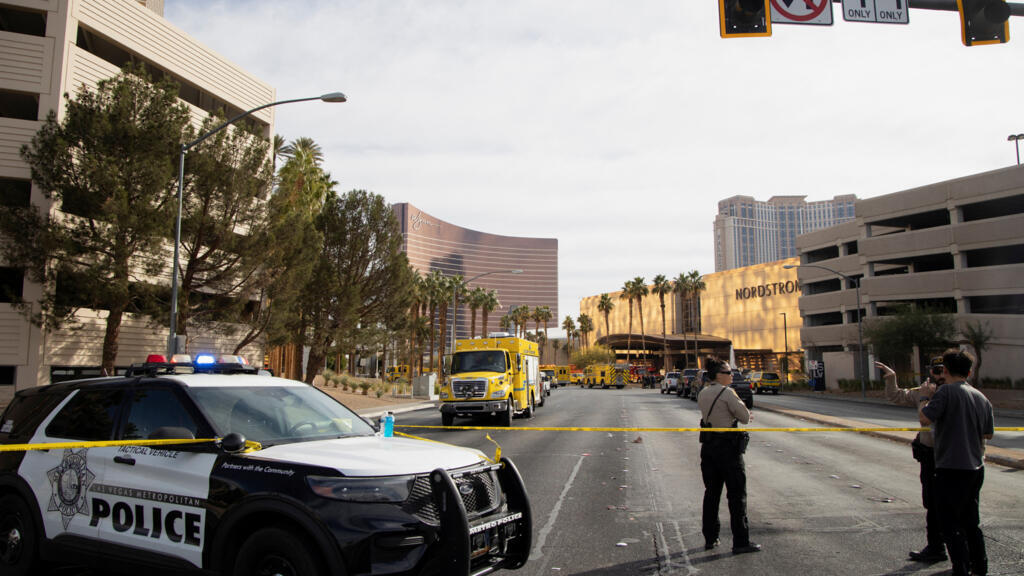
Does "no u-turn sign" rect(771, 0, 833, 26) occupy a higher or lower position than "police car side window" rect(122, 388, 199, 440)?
higher

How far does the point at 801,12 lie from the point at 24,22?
33124mm

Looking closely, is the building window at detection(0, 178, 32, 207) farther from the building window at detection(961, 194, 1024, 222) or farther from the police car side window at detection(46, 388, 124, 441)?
the building window at detection(961, 194, 1024, 222)

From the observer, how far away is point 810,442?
16281mm

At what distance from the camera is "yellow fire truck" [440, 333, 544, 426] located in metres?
20.9

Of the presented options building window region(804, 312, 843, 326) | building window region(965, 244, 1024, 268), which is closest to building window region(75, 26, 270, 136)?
building window region(965, 244, 1024, 268)

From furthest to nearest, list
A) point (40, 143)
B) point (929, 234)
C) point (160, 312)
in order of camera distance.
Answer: point (929, 234), point (160, 312), point (40, 143)

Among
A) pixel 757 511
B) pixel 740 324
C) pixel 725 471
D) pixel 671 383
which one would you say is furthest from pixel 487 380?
pixel 740 324

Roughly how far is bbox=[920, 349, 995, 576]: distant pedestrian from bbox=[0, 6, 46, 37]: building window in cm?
3504

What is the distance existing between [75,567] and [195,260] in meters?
22.7

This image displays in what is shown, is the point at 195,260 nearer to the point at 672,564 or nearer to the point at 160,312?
the point at 160,312

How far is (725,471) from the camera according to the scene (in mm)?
6461

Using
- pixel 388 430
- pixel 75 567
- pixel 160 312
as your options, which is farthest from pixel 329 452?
pixel 160 312

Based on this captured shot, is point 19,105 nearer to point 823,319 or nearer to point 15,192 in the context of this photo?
point 15,192

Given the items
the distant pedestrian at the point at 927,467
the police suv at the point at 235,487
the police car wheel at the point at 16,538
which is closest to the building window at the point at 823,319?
the distant pedestrian at the point at 927,467
